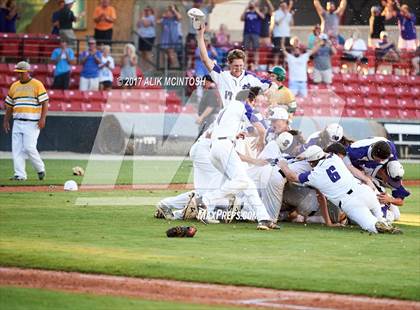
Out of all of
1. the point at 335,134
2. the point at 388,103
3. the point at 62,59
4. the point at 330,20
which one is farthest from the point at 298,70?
the point at 335,134

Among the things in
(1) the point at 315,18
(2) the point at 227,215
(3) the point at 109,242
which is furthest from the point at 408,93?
(3) the point at 109,242

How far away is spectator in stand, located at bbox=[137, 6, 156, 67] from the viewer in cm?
3117

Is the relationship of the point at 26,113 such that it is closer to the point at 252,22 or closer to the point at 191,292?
the point at 191,292

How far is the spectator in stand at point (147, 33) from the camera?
31173mm

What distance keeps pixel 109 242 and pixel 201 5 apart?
69.9ft

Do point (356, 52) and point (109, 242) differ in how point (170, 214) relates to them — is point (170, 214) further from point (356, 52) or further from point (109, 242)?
point (356, 52)

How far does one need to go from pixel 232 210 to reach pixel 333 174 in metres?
1.60

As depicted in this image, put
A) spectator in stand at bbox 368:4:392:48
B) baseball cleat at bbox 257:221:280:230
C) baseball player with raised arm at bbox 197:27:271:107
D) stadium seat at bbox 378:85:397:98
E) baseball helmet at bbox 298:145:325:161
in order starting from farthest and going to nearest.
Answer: spectator in stand at bbox 368:4:392:48
stadium seat at bbox 378:85:397:98
baseball player with raised arm at bbox 197:27:271:107
baseball helmet at bbox 298:145:325:161
baseball cleat at bbox 257:221:280:230

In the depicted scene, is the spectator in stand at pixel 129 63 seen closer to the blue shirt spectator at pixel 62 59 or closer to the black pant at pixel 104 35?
the blue shirt spectator at pixel 62 59

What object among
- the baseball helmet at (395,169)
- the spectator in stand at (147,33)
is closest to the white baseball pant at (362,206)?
the baseball helmet at (395,169)

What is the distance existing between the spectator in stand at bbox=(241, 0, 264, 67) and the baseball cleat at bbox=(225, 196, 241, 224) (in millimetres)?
15707

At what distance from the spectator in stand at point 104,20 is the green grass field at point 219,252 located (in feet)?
50.0

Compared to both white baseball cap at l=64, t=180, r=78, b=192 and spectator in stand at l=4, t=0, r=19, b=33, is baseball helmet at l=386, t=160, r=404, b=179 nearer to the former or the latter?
white baseball cap at l=64, t=180, r=78, b=192

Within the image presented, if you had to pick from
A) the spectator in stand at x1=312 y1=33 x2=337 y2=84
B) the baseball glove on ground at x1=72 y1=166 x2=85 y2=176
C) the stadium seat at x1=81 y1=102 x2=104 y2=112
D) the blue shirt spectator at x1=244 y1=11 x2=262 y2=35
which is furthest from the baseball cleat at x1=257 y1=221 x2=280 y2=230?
the blue shirt spectator at x1=244 y1=11 x2=262 y2=35
